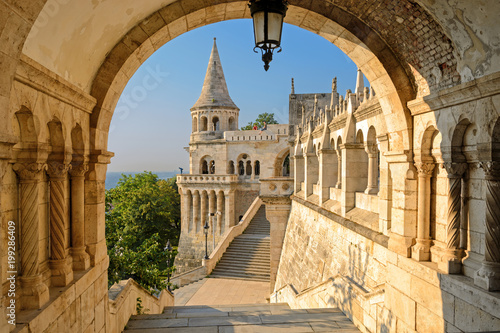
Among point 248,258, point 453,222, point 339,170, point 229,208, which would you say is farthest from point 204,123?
point 453,222

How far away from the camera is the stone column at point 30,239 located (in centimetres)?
336

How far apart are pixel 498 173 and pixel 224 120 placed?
31.5 m

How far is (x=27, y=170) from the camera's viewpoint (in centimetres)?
338

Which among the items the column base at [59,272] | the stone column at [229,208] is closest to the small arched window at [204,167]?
the stone column at [229,208]

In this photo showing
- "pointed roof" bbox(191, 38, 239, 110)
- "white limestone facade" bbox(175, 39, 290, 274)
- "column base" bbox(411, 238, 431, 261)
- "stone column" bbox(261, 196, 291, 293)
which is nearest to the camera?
"column base" bbox(411, 238, 431, 261)

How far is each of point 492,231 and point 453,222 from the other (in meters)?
0.67

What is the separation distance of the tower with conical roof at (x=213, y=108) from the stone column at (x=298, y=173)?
1752 cm

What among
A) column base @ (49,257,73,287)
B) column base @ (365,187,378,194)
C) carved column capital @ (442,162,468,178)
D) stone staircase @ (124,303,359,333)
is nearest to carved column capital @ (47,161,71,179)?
column base @ (49,257,73,287)

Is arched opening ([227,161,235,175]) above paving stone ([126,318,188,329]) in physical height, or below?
above

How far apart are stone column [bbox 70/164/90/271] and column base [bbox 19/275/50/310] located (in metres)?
1.03

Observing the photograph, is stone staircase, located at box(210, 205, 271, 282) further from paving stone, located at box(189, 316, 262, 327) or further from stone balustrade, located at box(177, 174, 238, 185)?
paving stone, located at box(189, 316, 262, 327)

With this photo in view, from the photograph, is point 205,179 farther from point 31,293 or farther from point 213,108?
point 31,293

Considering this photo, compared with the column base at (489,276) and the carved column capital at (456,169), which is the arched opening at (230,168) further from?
the column base at (489,276)

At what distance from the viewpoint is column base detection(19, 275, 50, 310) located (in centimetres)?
333
